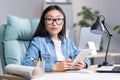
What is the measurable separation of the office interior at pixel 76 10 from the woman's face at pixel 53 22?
6.53ft

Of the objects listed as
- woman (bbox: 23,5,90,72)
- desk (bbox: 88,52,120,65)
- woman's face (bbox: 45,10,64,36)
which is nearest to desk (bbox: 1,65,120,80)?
woman (bbox: 23,5,90,72)

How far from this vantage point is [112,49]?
13.9 ft

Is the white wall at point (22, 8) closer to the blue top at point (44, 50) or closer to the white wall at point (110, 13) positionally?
the white wall at point (110, 13)

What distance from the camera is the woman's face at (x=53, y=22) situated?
207 centimetres

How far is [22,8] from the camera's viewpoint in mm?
4387

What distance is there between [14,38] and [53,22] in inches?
19.9

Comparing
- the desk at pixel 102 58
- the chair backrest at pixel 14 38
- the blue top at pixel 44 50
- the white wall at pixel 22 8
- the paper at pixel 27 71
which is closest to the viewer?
the paper at pixel 27 71

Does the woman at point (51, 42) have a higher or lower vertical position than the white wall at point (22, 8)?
lower

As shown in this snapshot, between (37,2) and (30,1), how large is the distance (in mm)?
120

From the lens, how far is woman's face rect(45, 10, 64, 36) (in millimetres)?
2074

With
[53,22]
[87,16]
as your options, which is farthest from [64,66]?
[87,16]

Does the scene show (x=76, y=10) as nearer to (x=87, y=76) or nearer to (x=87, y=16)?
(x=87, y=16)

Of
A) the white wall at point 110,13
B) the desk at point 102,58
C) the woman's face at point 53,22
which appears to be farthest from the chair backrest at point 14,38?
the white wall at point 110,13

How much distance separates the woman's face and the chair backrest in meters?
0.39
